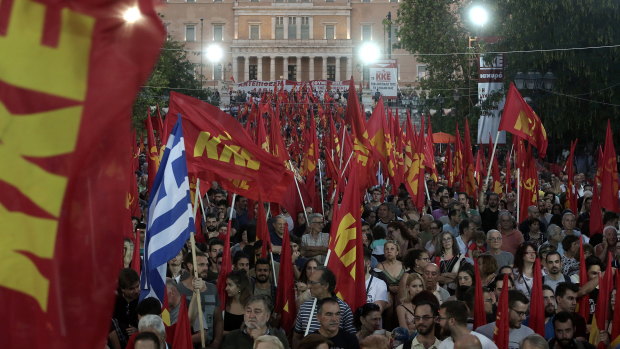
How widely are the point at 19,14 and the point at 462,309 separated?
12.3 feet

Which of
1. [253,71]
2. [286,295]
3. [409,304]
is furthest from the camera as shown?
[253,71]

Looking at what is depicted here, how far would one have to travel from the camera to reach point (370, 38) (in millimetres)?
102938

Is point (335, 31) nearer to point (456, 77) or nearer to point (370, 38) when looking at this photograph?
point (370, 38)

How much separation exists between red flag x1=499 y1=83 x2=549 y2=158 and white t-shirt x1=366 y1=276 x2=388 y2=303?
630 cm

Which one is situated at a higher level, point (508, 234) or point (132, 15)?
point (132, 15)

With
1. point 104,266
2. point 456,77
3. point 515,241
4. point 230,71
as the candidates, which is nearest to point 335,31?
point 230,71

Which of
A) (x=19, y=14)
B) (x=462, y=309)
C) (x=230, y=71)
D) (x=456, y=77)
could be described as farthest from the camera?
(x=230, y=71)

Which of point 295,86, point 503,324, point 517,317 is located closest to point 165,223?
point 503,324

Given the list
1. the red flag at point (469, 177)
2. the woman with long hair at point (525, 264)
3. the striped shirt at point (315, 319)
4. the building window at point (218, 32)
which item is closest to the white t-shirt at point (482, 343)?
the striped shirt at point (315, 319)

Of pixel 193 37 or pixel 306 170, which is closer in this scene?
pixel 306 170

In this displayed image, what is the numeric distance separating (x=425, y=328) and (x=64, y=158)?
3663mm

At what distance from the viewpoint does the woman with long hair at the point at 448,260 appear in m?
8.48

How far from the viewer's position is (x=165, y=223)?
620cm

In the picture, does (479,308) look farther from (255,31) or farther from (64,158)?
(255,31)
